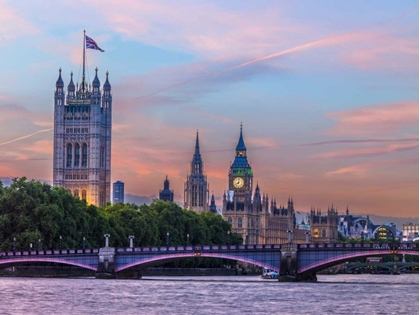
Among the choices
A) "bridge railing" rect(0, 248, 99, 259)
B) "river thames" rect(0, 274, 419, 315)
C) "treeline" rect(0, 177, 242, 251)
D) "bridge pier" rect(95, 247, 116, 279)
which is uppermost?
"treeline" rect(0, 177, 242, 251)

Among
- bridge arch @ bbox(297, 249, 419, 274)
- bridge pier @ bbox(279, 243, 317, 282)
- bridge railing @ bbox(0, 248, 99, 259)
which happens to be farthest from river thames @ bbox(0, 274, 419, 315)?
bridge railing @ bbox(0, 248, 99, 259)

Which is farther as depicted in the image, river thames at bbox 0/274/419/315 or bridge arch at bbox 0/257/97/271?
bridge arch at bbox 0/257/97/271

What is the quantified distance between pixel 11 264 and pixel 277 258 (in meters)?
26.8

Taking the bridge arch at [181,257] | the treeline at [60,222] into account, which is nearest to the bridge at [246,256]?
the bridge arch at [181,257]

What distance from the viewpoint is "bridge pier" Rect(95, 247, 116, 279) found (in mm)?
122875

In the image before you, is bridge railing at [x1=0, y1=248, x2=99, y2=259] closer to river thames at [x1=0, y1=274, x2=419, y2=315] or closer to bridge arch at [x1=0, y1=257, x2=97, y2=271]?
bridge arch at [x1=0, y1=257, x2=97, y2=271]

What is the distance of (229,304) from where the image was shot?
278 ft

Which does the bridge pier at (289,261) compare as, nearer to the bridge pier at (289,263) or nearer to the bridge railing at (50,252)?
the bridge pier at (289,263)

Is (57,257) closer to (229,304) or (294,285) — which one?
(294,285)

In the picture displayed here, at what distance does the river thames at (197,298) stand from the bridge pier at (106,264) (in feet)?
33.5

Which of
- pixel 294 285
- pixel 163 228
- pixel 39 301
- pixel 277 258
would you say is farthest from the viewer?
pixel 163 228

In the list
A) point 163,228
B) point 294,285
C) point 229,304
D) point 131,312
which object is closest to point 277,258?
point 294,285

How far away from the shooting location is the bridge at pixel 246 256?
380 ft

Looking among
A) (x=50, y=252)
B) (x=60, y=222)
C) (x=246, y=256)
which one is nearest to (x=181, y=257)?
(x=246, y=256)
